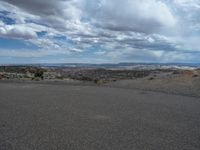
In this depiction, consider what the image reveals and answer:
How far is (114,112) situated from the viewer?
15398 millimetres

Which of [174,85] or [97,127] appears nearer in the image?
[97,127]

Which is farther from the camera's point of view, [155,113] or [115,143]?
[155,113]

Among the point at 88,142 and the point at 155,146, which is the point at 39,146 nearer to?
the point at 88,142

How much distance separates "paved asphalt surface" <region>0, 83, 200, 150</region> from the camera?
955cm

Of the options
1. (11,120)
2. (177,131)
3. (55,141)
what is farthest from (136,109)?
(55,141)

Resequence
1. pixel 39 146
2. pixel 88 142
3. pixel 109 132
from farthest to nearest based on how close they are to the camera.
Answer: pixel 109 132 < pixel 88 142 < pixel 39 146

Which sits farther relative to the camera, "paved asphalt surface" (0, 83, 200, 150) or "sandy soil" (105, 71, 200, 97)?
"sandy soil" (105, 71, 200, 97)

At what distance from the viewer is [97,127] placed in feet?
39.0

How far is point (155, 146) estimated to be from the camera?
9.52m

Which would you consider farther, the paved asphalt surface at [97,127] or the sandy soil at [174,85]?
the sandy soil at [174,85]

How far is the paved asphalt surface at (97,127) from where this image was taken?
31.3 ft

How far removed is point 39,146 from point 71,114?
543 centimetres

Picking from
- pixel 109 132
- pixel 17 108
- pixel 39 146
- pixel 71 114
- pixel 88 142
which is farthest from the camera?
pixel 17 108

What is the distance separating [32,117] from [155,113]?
5.76m
